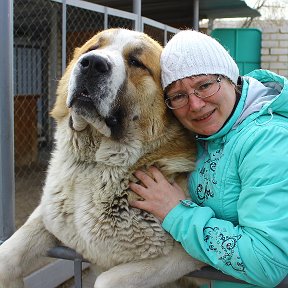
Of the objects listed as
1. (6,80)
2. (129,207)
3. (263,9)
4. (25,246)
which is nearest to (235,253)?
(129,207)

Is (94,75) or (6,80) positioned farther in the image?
(6,80)

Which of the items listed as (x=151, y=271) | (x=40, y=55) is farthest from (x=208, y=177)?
(x=40, y=55)

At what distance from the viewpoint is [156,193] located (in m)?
1.96

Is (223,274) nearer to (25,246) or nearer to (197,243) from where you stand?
(197,243)

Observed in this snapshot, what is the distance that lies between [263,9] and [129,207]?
19.8 m

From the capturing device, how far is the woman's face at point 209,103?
1.86 meters

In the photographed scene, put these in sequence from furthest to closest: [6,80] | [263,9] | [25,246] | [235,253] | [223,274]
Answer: [263,9] → [25,246] → [6,80] → [223,274] → [235,253]

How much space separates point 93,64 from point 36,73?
684 centimetres

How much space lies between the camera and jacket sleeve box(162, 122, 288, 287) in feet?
5.19

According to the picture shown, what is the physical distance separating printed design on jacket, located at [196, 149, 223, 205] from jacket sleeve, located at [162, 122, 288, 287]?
12 cm

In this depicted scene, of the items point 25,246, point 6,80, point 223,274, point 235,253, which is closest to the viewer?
point 235,253

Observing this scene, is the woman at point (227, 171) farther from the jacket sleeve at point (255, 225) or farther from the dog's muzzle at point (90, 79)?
the dog's muzzle at point (90, 79)

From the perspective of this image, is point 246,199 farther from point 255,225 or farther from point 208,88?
point 208,88

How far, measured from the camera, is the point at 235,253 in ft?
5.37
